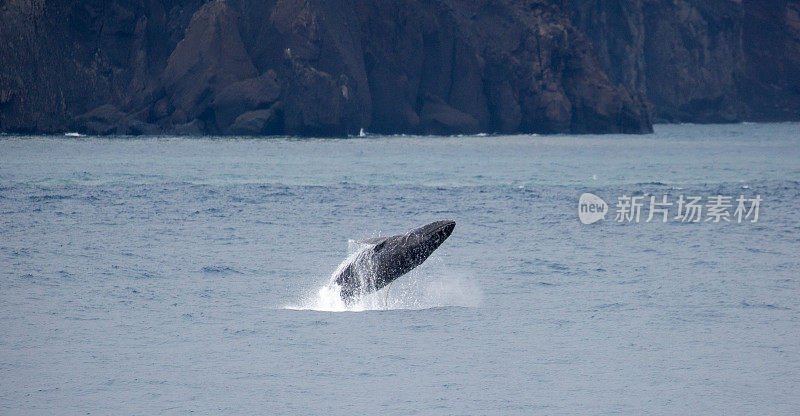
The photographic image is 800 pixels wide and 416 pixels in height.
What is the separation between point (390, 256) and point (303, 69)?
11202 cm

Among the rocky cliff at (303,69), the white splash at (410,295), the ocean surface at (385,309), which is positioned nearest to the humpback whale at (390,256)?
the white splash at (410,295)

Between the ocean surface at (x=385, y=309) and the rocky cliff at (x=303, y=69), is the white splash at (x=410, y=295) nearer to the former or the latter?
the ocean surface at (x=385, y=309)

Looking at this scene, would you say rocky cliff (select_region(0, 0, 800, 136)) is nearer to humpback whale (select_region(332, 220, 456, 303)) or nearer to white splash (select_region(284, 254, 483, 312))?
white splash (select_region(284, 254, 483, 312))

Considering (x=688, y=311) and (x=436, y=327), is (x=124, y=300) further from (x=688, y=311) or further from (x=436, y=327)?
(x=688, y=311)

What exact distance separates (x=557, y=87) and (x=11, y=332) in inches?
5370

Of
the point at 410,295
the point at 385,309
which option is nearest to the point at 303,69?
the point at 410,295

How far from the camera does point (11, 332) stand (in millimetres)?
20859

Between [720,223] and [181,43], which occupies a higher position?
[181,43]

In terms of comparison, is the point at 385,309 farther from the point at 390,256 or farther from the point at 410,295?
the point at 390,256

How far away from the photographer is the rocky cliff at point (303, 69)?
423ft

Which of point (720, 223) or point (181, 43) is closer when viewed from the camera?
point (720, 223)

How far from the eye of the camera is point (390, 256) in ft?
67.5

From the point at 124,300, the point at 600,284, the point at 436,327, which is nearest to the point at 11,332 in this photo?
the point at 124,300

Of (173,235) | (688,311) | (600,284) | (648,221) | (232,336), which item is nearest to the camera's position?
(232,336)
